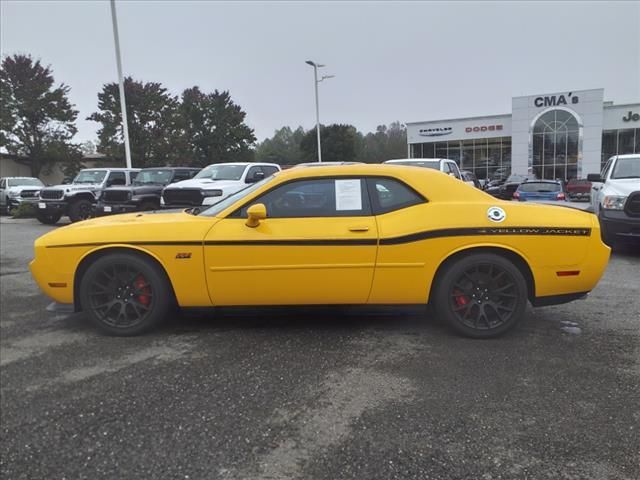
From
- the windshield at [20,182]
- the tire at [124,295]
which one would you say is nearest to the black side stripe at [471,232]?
the tire at [124,295]

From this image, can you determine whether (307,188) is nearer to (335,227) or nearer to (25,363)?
(335,227)

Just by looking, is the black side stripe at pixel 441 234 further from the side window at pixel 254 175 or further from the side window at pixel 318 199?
the side window at pixel 254 175

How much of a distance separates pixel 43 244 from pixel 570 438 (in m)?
4.11

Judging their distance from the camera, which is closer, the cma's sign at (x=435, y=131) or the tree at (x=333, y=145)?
the cma's sign at (x=435, y=131)

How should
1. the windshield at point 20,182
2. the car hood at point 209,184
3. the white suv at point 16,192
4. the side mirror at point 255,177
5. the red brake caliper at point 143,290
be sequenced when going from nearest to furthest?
1. the red brake caliper at point 143,290
2. the car hood at point 209,184
3. the side mirror at point 255,177
4. the white suv at point 16,192
5. the windshield at point 20,182

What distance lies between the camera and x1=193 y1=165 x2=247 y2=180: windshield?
12.5 meters

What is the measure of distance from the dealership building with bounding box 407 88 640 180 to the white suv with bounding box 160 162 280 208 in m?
32.1

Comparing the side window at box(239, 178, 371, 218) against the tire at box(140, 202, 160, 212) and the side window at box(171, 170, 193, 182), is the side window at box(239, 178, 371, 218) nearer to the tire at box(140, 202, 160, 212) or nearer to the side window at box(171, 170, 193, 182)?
the tire at box(140, 202, 160, 212)

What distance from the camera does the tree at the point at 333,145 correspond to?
2325 inches

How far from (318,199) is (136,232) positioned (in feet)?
5.01

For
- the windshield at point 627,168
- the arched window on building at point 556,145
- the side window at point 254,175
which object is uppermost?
the arched window on building at point 556,145

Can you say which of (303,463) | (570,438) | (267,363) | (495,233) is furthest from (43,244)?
(570,438)

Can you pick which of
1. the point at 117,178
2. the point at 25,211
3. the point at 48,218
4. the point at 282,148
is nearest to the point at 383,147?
the point at 282,148

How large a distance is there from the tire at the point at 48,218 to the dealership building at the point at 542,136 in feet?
110
